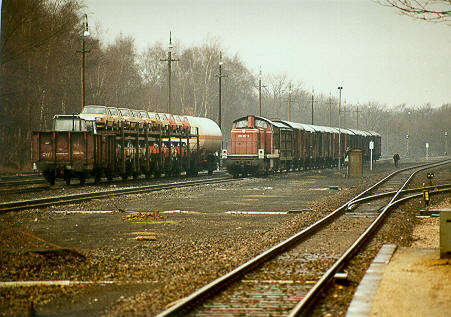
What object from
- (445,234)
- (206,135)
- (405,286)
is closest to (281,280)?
(405,286)

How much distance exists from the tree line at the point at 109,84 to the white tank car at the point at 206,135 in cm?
1155

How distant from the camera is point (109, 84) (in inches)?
2603

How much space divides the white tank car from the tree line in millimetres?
11549

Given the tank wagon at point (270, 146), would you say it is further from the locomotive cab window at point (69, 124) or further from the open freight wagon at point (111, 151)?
the locomotive cab window at point (69, 124)

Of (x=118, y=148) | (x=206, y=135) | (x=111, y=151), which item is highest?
(x=206, y=135)

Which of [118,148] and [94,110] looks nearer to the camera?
[118,148]

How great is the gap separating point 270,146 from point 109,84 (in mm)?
30350

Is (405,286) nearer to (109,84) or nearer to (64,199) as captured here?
(64,199)

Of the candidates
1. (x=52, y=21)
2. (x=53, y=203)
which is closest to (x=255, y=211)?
(x=53, y=203)

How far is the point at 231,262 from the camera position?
34.6ft

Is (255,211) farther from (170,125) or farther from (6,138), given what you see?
Answer: (6,138)

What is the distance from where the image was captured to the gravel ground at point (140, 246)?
811 centimetres

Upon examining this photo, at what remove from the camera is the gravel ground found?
8.11 m

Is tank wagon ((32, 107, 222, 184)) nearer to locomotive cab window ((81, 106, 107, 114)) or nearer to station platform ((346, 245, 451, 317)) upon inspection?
locomotive cab window ((81, 106, 107, 114))
